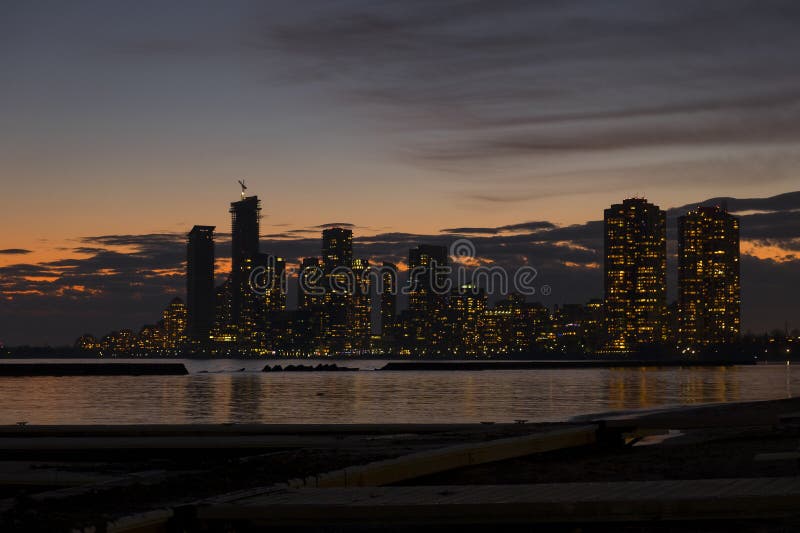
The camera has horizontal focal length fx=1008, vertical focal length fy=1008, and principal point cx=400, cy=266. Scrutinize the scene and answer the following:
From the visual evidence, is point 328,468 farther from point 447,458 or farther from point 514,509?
point 514,509

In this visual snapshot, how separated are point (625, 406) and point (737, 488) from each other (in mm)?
63925

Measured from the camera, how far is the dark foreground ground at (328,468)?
38.2 ft

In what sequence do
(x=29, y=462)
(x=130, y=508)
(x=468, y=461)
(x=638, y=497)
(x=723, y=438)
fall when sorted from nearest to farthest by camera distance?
1. (x=638, y=497)
2. (x=130, y=508)
3. (x=468, y=461)
4. (x=29, y=462)
5. (x=723, y=438)

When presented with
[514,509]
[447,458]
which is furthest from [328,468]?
[514,509]

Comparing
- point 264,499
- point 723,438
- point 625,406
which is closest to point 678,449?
point 723,438

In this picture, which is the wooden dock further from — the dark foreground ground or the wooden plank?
the wooden plank

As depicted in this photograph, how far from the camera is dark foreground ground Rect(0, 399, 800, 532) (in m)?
11.6

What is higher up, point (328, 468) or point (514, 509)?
point (514, 509)

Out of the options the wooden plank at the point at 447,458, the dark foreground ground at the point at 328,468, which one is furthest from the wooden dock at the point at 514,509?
the wooden plank at the point at 447,458

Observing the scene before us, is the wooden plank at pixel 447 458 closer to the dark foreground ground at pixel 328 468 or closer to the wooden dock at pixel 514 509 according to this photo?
the dark foreground ground at pixel 328 468

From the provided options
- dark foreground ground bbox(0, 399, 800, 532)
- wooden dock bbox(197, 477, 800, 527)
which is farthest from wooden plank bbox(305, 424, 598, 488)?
wooden dock bbox(197, 477, 800, 527)

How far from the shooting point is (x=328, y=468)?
17562 millimetres

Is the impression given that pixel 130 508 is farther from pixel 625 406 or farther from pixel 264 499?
pixel 625 406

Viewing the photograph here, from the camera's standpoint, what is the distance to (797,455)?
16.9 meters
